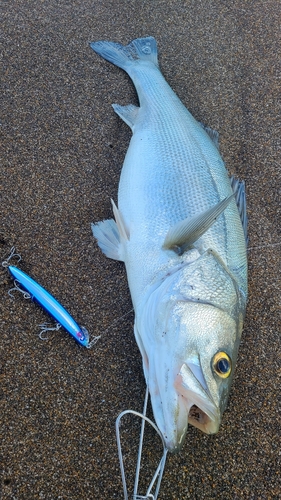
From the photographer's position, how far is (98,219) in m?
2.65

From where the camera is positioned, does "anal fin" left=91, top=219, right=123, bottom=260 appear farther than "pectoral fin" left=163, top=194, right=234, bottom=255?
Yes

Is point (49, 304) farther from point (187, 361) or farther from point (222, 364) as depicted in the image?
point (222, 364)

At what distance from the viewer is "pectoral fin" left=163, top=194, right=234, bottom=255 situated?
202 centimetres

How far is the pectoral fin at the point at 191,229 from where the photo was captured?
2.02 m

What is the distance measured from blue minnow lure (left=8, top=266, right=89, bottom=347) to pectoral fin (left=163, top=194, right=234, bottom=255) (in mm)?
663

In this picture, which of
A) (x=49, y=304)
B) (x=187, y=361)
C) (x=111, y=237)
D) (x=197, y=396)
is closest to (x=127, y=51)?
(x=111, y=237)

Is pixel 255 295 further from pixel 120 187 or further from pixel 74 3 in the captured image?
pixel 74 3

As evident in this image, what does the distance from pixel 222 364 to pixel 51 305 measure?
980mm

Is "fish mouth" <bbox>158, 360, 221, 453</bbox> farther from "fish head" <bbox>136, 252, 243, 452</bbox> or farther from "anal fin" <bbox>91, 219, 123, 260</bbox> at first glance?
"anal fin" <bbox>91, 219, 123, 260</bbox>

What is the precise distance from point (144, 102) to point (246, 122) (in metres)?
0.85

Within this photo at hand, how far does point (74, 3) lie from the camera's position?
11.2 feet

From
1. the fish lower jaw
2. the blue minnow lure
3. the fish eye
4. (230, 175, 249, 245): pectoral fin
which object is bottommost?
the fish lower jaw

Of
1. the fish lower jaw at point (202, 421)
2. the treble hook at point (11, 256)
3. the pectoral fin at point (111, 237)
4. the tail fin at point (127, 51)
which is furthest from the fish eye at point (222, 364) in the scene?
the tail fin at point (127, 51)

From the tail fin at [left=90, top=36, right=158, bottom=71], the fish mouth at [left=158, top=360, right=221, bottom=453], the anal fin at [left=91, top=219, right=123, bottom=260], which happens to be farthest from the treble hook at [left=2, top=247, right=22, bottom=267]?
the tail fin at [left=90, top=36, right=158, bottom=71]
